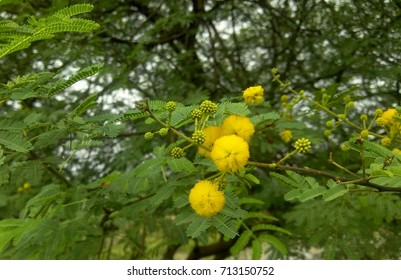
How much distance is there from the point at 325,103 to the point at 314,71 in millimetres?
2146

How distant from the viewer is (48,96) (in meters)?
2.10

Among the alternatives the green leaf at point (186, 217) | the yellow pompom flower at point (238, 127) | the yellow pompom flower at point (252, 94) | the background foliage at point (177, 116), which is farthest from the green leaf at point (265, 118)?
the green leaf at point (186, 217)

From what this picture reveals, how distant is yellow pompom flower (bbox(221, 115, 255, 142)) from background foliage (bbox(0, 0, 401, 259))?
0.12m

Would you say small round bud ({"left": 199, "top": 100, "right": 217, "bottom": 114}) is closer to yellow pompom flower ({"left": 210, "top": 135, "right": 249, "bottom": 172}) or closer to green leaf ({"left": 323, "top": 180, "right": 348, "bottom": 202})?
yellow pompom flower ({"left": 210, "top": 135, "right": 249, "bottom": 172})

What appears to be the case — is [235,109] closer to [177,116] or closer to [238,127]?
[238,127]

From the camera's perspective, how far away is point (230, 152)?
172cm

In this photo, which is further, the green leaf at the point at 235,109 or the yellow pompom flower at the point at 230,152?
the green leaf at the point at 235,109

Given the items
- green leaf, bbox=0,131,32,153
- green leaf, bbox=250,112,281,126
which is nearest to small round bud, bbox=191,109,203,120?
green leaf, bbox=250,112,281,126

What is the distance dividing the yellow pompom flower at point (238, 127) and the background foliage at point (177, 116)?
0.12 meters

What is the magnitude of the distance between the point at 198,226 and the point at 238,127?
0.45 meters

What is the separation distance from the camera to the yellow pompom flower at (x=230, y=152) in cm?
172

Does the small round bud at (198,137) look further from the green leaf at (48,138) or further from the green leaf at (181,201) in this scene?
the green leaf at (48,138)

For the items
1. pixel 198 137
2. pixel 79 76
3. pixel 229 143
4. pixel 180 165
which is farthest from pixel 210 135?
pixel 79 76
